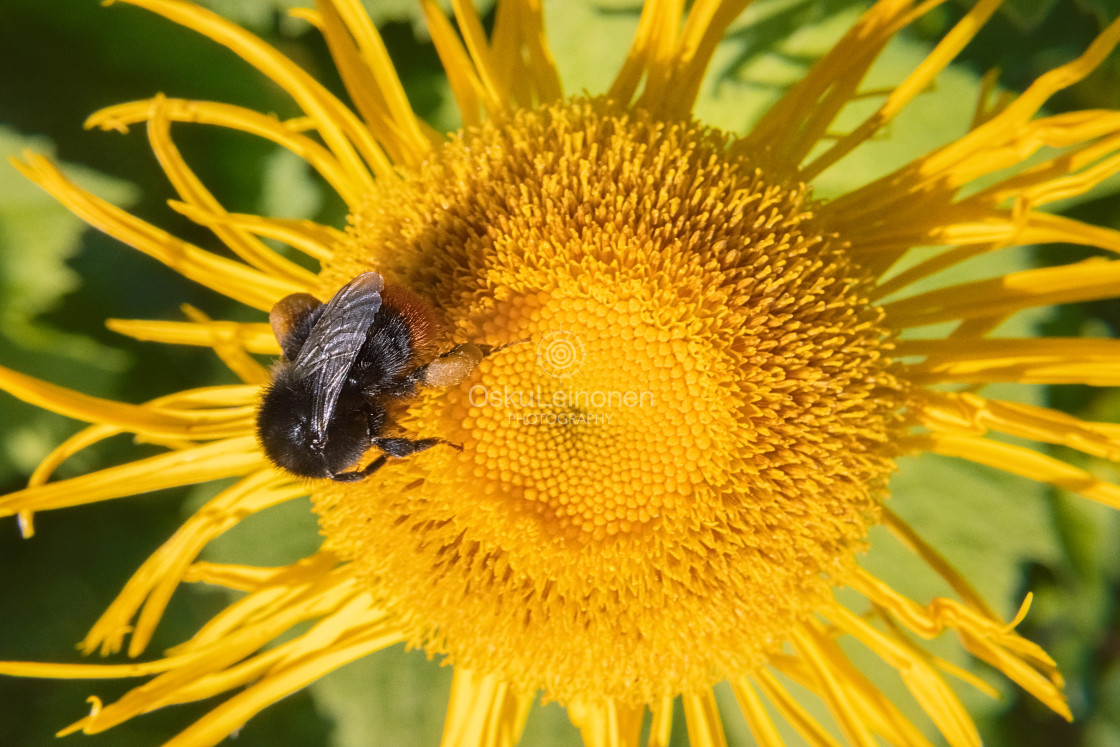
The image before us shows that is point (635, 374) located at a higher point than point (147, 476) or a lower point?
higher

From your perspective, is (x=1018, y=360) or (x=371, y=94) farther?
(x=371, y=94)

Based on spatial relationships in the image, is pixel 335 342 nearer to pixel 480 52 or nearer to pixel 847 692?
pixel 480 52

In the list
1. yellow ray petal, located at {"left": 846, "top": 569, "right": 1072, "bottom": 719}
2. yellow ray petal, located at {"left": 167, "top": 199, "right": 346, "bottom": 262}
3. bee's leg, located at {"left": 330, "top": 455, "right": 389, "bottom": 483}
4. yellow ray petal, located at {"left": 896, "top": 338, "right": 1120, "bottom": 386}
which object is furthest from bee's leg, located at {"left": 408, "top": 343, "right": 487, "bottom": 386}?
yellow ray petal, located at {"left": 846, "top": 569, "right": 1072, "bottom": 719}

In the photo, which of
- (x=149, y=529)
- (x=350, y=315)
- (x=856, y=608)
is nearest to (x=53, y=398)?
(x=350, y=315)

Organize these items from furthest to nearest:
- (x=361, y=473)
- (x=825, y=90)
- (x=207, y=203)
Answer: (x=207, y=203) → (x=825, y=90) → (x=361, y=473)

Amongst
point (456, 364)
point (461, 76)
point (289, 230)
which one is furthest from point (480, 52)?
point (456, 364)

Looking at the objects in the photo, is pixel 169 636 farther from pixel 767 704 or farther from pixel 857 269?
pixel 857 269
